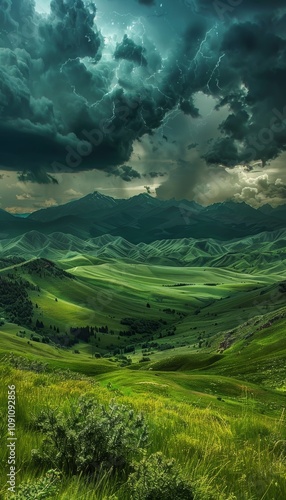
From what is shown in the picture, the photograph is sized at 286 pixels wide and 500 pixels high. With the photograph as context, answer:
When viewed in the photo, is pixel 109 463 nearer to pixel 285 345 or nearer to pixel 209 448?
pixel 209 448

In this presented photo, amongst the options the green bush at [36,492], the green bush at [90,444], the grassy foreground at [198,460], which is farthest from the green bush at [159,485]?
the green bush at [36,492]

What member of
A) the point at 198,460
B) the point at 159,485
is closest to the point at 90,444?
the point at 159,485

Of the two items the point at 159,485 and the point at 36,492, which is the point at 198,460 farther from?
the point at 36,492

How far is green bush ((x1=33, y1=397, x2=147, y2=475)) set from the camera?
18.6 ft

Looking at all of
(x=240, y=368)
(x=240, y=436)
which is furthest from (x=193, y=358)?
(x=240, y=436)

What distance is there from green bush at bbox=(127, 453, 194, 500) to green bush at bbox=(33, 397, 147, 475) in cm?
84

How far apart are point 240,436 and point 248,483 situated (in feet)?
10.4

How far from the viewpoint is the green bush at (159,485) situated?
4.64 metres

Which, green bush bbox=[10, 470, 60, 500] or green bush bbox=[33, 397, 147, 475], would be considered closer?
green bush bbox=[10, 470, 60, 500]

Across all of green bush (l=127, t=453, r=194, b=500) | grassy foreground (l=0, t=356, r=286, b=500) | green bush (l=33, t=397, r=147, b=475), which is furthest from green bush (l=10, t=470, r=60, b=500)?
green bush (l=33, t=397, r=147, b=475)

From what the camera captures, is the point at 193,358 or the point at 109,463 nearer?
the point at 109,463

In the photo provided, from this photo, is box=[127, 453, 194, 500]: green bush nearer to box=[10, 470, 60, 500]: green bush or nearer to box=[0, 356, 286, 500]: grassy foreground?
box=[0, 356, 286, 500]: grassy foreground

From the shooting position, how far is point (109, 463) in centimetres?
570

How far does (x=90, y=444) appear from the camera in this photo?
228 inches
